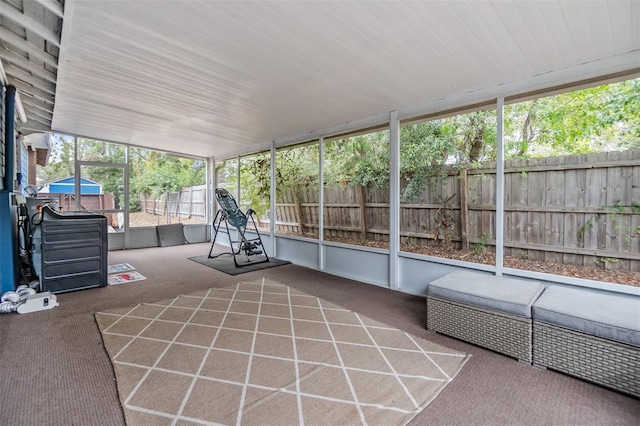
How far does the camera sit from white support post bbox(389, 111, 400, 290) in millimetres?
4227

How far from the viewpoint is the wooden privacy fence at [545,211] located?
283 centimetres

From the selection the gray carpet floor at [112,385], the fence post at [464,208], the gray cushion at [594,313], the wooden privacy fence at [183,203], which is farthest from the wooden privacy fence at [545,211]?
the wooden privacy fence at [183,203]

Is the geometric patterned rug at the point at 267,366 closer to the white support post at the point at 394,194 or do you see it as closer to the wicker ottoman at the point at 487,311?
the wicker ottoman at the point at 487,311

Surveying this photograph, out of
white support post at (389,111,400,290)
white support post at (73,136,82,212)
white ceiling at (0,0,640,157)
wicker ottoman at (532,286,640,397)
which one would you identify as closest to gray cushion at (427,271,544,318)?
wicker ottoman at (532,286,640,397)

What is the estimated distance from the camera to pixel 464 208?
3.93 metres

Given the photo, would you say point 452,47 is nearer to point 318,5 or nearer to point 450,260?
point 318,5

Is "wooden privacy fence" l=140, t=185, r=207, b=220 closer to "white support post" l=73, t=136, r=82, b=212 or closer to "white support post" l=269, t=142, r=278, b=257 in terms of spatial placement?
"white support post" l=73, t=136, r=82, b=212

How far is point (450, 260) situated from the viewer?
369 cm

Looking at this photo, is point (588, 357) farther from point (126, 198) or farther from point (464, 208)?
point (126, 198)

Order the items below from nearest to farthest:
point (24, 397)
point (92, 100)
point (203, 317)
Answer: point (24, 397) → point (203, 317) → point (92, 100)

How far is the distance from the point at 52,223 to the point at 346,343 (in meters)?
4.12

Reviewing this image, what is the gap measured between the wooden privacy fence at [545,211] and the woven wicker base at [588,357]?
4.38 feet

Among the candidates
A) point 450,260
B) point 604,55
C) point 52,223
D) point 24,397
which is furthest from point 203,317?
point 604,55

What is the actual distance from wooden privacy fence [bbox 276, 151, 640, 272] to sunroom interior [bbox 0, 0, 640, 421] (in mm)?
13
